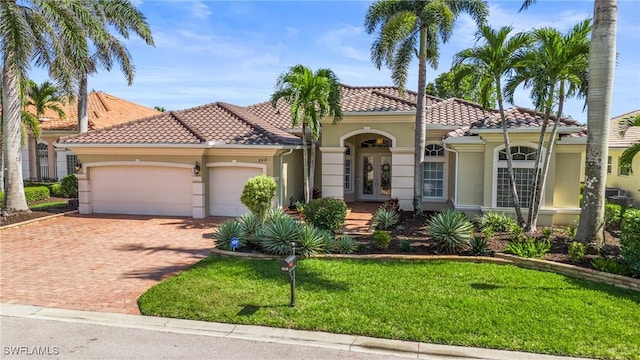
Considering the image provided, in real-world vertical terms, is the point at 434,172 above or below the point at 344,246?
above

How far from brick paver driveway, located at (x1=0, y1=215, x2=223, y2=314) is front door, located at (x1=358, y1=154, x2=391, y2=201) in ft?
27.2

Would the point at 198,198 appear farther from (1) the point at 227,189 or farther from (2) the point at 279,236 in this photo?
(2) the point at 279,236

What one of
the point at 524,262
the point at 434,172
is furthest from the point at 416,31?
the point at 524,262

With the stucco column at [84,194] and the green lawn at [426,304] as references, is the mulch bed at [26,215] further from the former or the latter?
the green lawn at [426,304]

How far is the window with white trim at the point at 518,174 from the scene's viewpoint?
47.1 ft

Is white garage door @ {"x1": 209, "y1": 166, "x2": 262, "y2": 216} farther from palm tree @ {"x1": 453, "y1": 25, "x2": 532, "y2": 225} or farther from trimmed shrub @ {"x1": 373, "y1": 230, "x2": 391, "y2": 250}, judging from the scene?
palm tree @ {"x1": 453, "y1": 25, "x2": 532, "y2": 225}

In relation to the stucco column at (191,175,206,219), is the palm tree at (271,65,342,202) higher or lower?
higher

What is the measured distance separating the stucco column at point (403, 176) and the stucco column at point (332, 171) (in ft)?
7.16

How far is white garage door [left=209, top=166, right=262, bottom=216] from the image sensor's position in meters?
16.7

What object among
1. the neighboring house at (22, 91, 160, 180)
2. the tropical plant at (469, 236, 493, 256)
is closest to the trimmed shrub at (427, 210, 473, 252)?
the tropical plant at (469, 236, 493, 256)

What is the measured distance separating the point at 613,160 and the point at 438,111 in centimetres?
1397

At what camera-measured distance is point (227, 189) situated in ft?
55.1

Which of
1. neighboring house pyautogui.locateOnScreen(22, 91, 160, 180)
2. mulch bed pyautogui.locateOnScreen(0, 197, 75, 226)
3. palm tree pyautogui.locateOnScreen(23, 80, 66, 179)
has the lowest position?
mulch bed pyautogui.locateOnScreen(0, 197, 75, 226)

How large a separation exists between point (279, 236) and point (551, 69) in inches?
333
